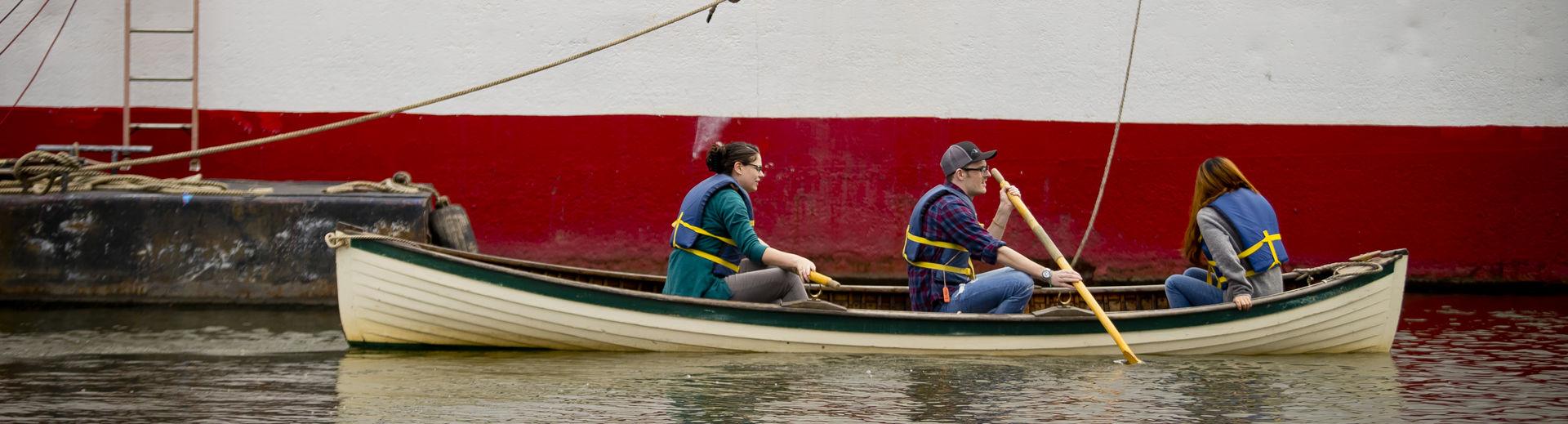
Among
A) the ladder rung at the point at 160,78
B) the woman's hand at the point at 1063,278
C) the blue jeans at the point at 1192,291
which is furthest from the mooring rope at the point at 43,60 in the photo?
the blue jeans at the point at 1192,291

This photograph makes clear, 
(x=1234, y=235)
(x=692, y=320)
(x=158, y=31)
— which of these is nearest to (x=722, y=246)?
(x=692, y=320)

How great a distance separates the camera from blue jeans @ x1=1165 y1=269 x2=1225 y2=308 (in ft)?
26.3

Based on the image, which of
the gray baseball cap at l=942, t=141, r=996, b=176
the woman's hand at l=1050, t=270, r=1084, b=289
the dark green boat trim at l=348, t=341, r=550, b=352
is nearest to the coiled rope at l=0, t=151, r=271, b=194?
the dark green boat trim at l=348, t=341, r=550, b=352

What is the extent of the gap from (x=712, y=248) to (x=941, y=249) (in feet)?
3.95

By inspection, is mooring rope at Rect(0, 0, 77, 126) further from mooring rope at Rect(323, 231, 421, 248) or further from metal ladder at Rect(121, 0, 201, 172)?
mooring rope at Rect(323, 231, 421, 248)

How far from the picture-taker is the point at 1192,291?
26.4 feet

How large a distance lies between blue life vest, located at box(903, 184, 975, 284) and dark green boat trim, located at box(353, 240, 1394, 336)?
34 centimetres

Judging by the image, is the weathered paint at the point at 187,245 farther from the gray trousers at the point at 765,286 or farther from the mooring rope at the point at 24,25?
the gray trousers at the point at 765,286

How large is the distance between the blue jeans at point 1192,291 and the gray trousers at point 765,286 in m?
2.03

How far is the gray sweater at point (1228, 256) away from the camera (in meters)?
7.66

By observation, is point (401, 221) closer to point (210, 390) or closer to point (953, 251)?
point (210, 390)

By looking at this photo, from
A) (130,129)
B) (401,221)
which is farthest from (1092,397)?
(130,129)

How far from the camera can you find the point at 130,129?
36.2ft

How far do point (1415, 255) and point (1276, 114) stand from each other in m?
1.57
